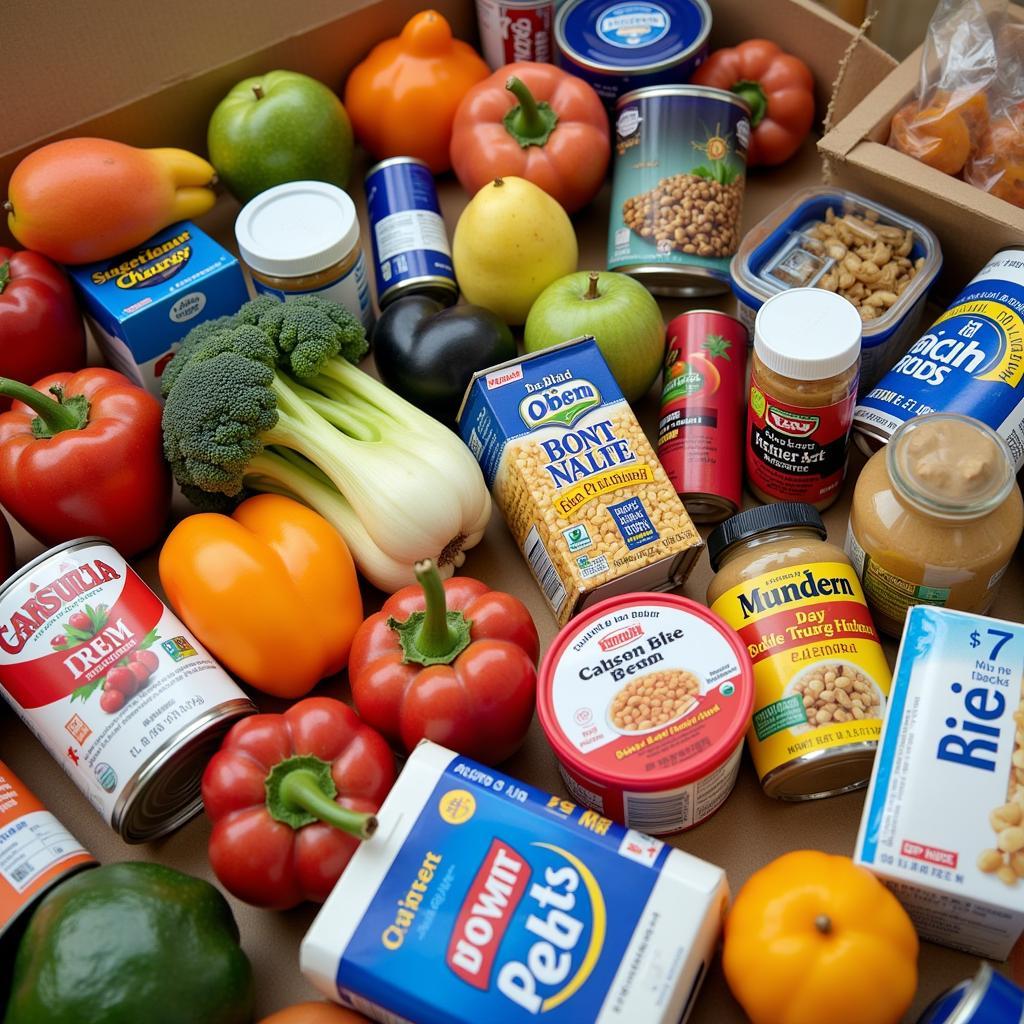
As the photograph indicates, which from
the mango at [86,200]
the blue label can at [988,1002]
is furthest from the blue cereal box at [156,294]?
the blue label can at [988,1002]

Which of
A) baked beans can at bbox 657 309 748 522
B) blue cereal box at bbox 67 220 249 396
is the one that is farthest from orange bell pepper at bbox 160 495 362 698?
baked beans can at bbox 657 309 748 522

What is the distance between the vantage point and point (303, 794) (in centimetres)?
91

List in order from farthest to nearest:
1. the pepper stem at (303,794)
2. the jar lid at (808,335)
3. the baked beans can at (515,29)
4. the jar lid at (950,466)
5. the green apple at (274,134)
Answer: the baked beans can at (515,29) → the green apple at (274,134) → the jar lid at (808,335) → the jar lid at (950,466) → the pepper stem at (303,794)

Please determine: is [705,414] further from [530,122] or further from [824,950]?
[824,950]

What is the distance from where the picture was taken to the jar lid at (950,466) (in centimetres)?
Answer: 98

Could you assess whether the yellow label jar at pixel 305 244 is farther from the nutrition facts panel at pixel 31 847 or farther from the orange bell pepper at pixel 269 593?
the nutrition facts panel at pixel 31 847

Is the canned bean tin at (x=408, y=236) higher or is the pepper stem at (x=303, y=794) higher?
the canned bean tin at (x=408, y=236)

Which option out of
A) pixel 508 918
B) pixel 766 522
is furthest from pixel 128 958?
pixel 766 522

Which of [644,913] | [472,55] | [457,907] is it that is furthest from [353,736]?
[472,55]

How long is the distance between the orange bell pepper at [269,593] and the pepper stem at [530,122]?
645 mm

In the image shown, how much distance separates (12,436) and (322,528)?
0.35m

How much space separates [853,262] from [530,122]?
0.48 metres

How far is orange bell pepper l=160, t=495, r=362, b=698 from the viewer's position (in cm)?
108

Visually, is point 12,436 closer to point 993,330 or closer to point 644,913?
point 644,913
